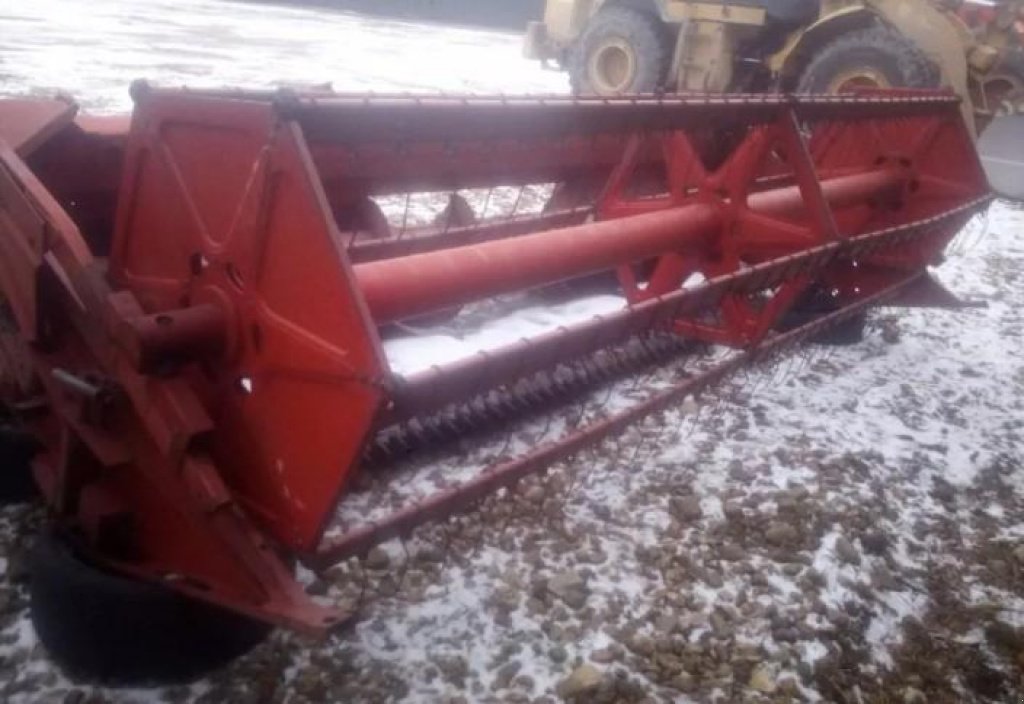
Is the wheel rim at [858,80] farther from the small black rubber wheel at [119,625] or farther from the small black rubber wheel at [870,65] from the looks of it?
the small black rubber wheel at [119,625]

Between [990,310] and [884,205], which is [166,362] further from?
[990,310]

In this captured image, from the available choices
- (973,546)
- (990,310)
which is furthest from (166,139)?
(990,310)

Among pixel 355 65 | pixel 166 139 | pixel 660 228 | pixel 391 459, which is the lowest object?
pixel 355 65

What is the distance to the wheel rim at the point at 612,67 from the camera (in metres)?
9.45

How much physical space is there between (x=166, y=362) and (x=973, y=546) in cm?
301

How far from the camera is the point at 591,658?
2475 mm

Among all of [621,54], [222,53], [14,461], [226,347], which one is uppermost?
[226,347]

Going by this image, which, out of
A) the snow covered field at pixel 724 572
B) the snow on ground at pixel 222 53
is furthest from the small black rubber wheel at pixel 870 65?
the snow on ground at pixel 222 53

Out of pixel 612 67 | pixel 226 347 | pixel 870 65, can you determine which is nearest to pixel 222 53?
pixel 612 67

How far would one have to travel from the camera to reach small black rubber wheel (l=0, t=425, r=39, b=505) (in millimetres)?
2697

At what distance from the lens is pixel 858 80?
7367mm

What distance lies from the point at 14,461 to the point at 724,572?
2397mm

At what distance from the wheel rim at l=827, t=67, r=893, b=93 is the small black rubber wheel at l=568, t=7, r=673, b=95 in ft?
7.22

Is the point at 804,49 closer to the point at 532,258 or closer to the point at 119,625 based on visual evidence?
the point at 532,258
